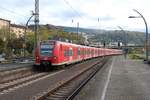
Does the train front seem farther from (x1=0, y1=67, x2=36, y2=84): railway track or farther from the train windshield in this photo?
(x1=0, y1=67, x2=36, y2=84): railway track

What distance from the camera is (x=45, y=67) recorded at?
125 feet

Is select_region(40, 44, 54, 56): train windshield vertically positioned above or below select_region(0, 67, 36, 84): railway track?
above

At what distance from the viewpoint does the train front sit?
3653 cm

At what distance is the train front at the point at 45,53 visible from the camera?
36531mm

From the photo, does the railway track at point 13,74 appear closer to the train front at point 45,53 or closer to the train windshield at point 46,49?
the train front at point 45,53

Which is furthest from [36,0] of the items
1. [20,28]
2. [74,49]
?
[20,28]

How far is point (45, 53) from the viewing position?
121ft

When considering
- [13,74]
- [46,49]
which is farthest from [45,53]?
[13,74]

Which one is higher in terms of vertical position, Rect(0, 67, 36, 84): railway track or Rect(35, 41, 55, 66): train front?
Rect(35, 41, 55, 66): train front

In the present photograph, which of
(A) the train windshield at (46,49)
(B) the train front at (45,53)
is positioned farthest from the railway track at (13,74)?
(A) the train windshield at (46,49)

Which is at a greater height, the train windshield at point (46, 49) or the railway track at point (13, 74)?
the train windshield at point (46, 49)

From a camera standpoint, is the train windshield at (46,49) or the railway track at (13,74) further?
the train windshield at (46,49)

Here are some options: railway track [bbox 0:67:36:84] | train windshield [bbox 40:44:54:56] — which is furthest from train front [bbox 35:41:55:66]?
railway track [bbox 0:67:36:84]

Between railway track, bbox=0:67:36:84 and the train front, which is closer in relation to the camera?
railway track, bbox=0:67:36:84
